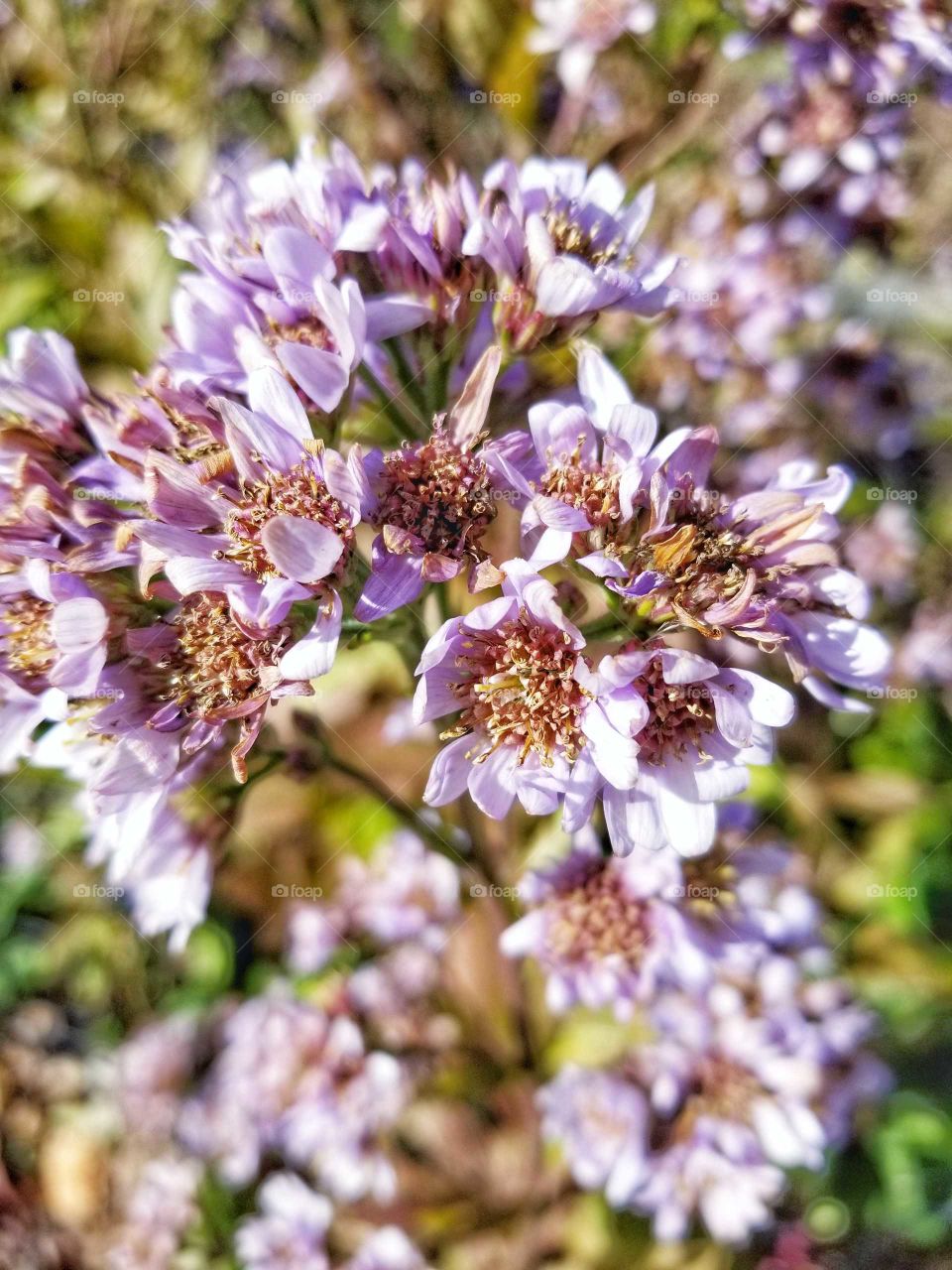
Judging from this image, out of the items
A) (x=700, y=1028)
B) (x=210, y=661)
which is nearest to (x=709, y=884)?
(x=700, y=1028)

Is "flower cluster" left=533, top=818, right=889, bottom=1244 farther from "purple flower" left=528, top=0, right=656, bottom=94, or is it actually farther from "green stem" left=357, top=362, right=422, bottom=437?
"purple flower" left=528, top=0, right=656, bottom=94

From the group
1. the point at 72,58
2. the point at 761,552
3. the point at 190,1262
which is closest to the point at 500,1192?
the point at 190,1262

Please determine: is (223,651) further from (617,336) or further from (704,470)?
(617,336)

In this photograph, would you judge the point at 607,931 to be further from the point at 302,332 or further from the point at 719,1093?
the point at 302,332

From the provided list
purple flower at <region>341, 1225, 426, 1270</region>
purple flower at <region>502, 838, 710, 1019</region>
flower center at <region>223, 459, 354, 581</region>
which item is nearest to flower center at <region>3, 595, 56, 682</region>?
flower center at <region>223, 459, 354, 581</region>

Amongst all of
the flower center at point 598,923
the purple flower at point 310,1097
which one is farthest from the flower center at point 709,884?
the purple flower at point 310,1097
